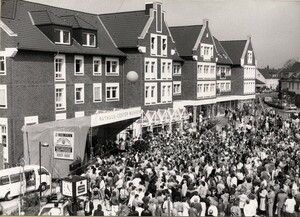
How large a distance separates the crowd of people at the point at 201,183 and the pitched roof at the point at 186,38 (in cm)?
2369

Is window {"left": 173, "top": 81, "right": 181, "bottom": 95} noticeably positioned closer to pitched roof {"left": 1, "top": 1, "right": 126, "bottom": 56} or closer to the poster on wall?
pitched roof {"left": 1, "top": 1, "right": 126, "bottom": 56}

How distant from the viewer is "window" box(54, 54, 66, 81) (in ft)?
98.3

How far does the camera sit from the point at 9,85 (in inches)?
1027

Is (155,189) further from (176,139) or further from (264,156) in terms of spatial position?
(176,139)

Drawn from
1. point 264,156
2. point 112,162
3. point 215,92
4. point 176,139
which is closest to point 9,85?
point 112,162

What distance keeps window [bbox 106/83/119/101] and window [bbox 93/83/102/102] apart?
3.83 ft

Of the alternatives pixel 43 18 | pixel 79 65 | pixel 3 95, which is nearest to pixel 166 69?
pixel 79 65

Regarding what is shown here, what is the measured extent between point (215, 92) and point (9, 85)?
108ft

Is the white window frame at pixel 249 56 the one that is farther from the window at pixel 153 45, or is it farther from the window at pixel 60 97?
the window at pixel 60 97

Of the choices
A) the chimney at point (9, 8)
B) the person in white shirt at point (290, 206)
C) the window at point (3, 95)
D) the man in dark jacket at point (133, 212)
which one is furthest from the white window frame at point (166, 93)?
the man in dark jacket at point (133, 212)

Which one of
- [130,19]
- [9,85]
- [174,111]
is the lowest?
[174,111]

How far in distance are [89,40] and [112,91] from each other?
5236 mm

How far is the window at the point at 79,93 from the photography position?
105 feet

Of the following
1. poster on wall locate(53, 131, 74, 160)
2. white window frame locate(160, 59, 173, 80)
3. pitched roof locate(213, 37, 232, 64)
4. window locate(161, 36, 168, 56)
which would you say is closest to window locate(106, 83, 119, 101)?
white window frame locate(160, 59, 173, 80)
